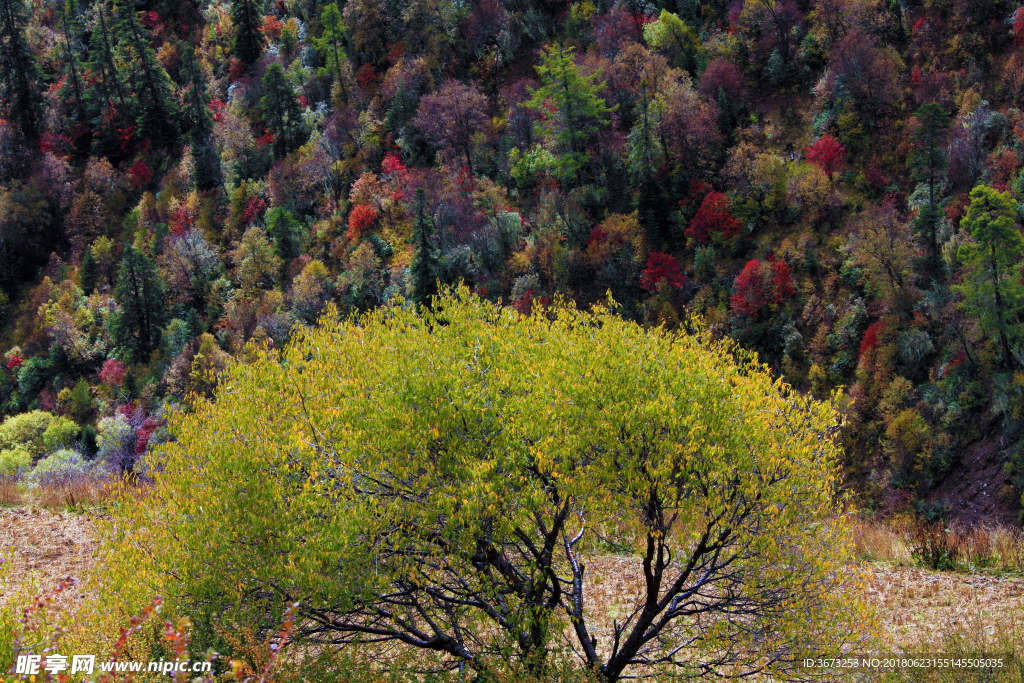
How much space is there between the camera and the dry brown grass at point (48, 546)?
1770 centimetres

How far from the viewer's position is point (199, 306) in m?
68.2

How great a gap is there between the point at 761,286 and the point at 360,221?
3738 centimetres

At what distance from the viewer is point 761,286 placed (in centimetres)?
4028

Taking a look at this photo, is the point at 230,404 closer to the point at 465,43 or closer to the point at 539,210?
the point at 539,210

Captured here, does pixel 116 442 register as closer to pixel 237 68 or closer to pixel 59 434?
pixel 59 434

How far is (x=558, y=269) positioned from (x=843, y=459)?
2309cm

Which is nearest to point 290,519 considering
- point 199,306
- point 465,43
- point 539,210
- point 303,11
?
point 539,210

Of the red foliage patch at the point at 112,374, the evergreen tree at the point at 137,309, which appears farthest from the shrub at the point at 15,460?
the evergreen tree at the point at 137,309

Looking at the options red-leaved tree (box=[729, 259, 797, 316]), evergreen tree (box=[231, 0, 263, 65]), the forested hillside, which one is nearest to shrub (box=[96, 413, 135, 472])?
the forested hillside

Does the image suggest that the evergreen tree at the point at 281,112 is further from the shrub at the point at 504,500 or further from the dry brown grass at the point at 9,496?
the shrub at the point at 504,500

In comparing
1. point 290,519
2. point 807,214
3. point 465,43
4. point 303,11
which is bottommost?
point 290,519

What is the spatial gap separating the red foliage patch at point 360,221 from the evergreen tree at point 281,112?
1676 centimetres

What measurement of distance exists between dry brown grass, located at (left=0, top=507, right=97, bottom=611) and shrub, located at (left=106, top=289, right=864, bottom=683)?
6904mm

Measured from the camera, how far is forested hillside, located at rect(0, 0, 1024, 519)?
34.4 metres
